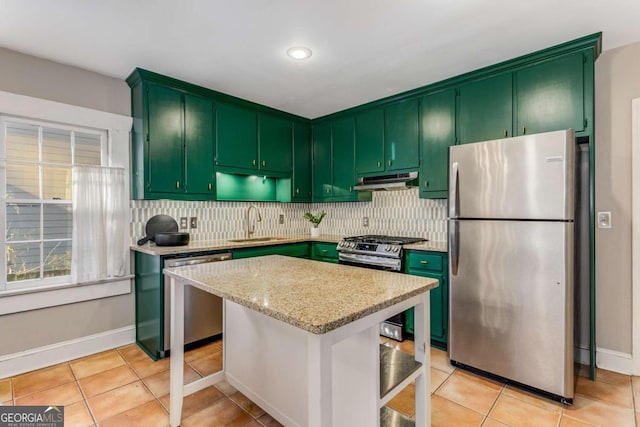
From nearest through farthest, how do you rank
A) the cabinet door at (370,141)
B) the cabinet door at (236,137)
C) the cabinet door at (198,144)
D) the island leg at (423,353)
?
the island leg at (423,353) → the cabinet door at (198,144) → the cabinet door at (236,137) → the cabinet door at (370,141)

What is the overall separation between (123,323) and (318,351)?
2.69 metres

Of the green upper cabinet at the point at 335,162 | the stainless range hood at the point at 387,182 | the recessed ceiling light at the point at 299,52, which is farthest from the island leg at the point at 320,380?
the green upper cabinet at the point at 335,162

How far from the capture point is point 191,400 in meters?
2.05

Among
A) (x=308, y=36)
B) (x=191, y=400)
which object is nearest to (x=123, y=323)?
(x=191, y=400)

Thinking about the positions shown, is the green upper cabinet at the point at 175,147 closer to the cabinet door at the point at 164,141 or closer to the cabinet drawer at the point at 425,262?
the cabinet door at the point at 164,141

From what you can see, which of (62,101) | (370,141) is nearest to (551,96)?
(370,141)

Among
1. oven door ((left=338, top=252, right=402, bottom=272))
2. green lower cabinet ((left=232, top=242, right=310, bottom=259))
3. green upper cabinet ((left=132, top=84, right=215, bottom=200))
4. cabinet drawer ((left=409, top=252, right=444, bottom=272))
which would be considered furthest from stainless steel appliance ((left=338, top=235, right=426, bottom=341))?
green upper cabinet ((left=132, top=84, right=215, bottom=200))

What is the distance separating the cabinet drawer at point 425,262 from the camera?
107 inches

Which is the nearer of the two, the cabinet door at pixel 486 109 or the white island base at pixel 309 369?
the white island base at pixel 309 369

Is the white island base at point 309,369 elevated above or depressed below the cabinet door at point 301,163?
below

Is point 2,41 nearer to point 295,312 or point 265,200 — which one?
point 265,200

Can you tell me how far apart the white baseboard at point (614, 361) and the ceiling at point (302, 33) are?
2.32 meters

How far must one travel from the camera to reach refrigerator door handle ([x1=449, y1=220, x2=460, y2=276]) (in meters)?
2.40

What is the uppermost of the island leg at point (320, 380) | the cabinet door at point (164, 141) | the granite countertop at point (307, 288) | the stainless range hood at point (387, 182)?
the cabinet door at point (164, 141)
